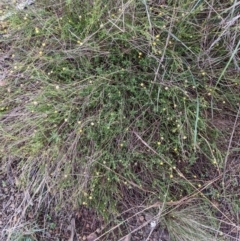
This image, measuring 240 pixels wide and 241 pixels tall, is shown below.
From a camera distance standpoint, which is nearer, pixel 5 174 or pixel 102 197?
pixel 102 197

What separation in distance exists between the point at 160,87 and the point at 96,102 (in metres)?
0.28

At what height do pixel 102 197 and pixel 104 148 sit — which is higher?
pixel 104 148

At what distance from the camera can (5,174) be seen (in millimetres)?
1471

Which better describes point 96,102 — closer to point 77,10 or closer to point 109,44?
point 109,44

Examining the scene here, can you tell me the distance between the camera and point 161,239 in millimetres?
1401

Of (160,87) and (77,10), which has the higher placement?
(77,10)

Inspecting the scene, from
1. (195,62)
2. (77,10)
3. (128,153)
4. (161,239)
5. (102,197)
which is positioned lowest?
(161,239)

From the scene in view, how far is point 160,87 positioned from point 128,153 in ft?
1.01

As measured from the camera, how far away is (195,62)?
136cm

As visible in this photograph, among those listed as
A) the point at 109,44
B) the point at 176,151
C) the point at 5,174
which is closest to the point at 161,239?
the point at 176,151

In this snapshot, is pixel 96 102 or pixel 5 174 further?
pixel 5 174

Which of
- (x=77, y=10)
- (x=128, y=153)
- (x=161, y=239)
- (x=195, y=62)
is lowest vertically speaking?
(x=161, y=239)

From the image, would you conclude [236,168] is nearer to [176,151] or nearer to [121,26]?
[176,151]

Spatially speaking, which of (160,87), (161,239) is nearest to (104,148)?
(160,87)
